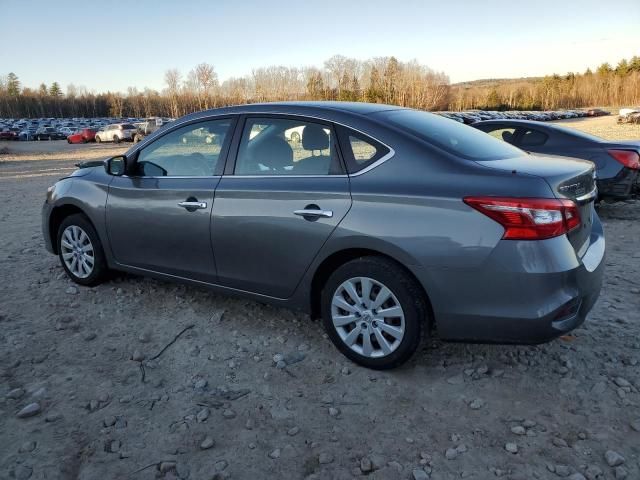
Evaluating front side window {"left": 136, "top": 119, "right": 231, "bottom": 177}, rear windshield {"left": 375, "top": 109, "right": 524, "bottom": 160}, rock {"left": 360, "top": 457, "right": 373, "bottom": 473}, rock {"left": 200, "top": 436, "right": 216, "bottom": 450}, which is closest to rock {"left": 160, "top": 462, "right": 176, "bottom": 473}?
rock {"left": 200, "top": 436, "right": 216, "bottom": 450}

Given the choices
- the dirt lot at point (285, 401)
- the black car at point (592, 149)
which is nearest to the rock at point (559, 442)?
the dirt lot at point (285, 401)

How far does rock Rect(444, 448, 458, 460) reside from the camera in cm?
242

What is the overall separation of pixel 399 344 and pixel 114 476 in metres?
1.64

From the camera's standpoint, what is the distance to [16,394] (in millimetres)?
3029

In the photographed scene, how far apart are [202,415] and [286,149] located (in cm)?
179

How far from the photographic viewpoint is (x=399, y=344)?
3031 mm

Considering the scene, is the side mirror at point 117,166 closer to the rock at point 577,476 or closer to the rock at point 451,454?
the rock at point 451,454

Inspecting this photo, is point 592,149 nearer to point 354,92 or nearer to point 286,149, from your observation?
point 286,149

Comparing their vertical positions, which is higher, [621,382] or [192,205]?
[192,205]

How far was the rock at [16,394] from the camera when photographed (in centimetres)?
301

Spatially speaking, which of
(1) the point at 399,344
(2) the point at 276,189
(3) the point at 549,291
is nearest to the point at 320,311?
(1) the point at 399,344

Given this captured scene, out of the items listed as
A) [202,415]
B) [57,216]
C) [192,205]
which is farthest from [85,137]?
[202,415]

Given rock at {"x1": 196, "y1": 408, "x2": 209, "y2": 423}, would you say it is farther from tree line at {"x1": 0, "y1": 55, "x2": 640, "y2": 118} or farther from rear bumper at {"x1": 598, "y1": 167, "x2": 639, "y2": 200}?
tree line at {"x1": 0, "y1": 55, "x2": 640, "y2": 118}

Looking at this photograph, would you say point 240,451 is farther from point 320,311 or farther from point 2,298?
point 2,298
